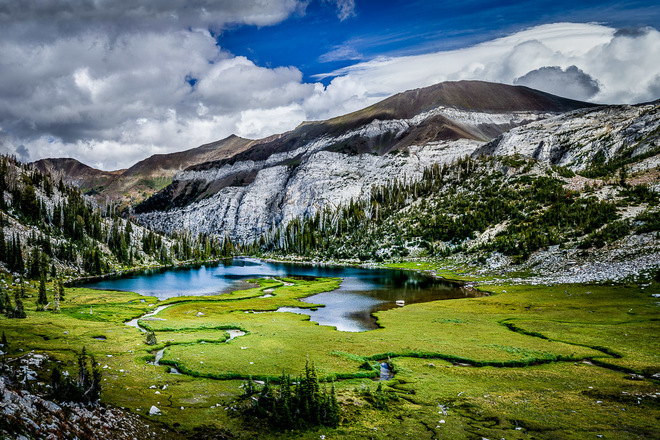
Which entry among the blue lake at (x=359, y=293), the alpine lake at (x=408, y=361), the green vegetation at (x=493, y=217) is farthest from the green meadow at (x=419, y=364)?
the green vegetation at (x=493, y=217)

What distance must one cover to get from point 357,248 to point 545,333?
13232cm

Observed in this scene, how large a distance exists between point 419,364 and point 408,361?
1067 mm

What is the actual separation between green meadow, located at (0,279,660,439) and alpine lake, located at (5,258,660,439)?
4.7 inches

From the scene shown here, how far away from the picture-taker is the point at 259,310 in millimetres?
59406

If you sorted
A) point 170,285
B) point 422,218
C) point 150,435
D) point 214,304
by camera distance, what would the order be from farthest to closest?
point 422,218
point 170,285
point 214,304
point 150,435

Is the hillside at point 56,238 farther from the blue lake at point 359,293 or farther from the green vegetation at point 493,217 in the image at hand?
the green vegetation at point 493,217

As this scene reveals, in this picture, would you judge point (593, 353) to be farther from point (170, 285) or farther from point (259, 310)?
point (170, 285)

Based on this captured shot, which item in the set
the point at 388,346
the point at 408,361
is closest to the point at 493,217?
the point at 388,346

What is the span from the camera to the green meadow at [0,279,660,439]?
17.3 meters

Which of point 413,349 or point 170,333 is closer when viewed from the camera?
point 413,349

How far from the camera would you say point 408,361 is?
2872 centimetres

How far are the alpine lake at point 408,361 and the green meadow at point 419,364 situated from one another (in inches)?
4.7

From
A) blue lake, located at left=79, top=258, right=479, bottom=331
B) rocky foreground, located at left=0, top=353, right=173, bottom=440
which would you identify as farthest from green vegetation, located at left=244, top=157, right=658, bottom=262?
rocky foreground, located at left=0, top=353, right=173, bottom=440

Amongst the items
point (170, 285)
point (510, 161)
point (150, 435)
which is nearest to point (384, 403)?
point (150, 435)
